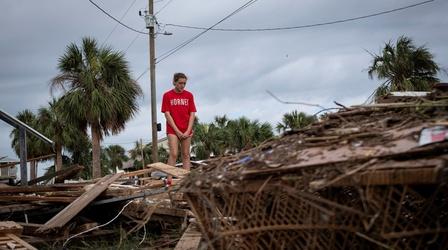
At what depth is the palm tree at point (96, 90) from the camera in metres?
22.1

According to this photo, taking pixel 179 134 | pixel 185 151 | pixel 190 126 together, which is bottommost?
pixel 185 151

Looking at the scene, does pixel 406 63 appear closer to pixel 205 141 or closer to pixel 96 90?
pixel 96 90

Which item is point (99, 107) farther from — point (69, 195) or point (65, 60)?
point (69, 195)

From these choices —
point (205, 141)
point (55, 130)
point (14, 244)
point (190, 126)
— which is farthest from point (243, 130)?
point (14, 244)

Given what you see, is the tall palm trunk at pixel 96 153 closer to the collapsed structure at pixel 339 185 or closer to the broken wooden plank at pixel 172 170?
the broken wooden plank at pixel 172 170

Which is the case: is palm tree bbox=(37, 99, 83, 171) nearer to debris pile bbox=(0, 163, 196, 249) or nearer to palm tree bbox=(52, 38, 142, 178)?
palm tree bbox=(52, 38, 142, 178)

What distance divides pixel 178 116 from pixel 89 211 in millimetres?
1980

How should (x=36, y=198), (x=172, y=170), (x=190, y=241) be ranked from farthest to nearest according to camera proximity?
(x=172, y=170)
(x=36, y=198)
(x=190, y=241)

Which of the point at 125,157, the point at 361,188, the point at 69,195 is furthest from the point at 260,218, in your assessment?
the point at 125,157

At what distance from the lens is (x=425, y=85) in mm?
14992

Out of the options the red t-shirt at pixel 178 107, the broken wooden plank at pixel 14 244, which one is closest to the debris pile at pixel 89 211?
the broken wooden plank at pixel 14 244

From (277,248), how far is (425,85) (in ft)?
44.5

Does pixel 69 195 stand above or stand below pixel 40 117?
below

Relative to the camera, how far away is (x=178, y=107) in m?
7.61
